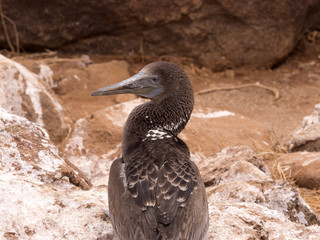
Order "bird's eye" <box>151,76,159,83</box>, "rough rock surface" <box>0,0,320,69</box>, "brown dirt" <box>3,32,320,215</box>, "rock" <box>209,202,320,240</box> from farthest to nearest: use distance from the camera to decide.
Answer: "rough rock surface" <box>0,0,320,69</box> → "brown dirt" <box>3,32,320,215</box> → "bird's eye" <box>151,76,159,83</box> → "rock" <box>209,202,320,240</box>

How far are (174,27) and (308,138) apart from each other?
426cm

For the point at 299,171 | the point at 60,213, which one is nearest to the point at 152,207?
the point at 60,213

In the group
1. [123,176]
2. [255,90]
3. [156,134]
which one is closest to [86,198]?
[123,176]

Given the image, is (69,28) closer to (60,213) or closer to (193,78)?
(193,78)

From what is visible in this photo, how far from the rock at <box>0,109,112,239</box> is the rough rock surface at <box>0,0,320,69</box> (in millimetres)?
5413

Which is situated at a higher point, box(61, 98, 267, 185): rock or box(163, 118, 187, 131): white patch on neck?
box(163, 118, 187, 131): white patch on neck

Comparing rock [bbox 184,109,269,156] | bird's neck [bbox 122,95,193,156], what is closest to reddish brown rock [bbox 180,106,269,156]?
rock [bbox 184,109,269,156]

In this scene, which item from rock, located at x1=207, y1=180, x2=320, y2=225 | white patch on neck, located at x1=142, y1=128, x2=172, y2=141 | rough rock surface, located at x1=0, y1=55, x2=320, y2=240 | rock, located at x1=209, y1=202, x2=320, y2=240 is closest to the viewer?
rough rock surface, located at x1=0, y1=55, x2=320, y2=240

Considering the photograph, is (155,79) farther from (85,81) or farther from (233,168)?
(85,81)

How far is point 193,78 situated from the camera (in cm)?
898

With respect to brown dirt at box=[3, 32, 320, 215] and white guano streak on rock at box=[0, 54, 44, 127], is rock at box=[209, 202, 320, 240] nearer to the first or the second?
white guano streak on rock at box=[0, 54, 44, 127]

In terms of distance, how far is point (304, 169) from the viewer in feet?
15.6

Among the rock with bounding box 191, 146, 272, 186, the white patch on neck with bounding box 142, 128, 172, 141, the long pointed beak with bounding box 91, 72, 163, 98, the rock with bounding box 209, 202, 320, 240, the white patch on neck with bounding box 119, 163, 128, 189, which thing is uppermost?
the long pointed beak with bounding box 91, 72, 163, 98

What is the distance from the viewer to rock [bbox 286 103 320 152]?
5.33m
